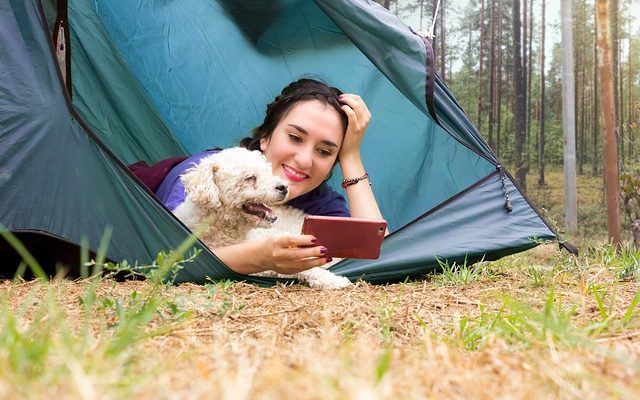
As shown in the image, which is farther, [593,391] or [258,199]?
[258,199]

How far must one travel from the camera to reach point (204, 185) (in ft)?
8.64

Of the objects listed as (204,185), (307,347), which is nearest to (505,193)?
(204,185)

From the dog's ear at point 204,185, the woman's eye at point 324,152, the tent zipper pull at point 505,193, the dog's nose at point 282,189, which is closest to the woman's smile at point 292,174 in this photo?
the woman's eye at point 324,152

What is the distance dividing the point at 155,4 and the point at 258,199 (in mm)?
1807

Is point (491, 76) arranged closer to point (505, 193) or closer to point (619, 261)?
point (505, 193)

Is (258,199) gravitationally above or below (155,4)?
below

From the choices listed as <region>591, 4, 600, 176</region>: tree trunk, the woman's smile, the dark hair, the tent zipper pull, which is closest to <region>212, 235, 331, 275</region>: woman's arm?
the woman's smile

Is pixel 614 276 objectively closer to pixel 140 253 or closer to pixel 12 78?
pixel 140 253

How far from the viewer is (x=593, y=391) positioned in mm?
927

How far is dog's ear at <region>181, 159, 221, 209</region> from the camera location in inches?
103

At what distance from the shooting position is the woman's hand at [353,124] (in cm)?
316

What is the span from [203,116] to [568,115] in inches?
130

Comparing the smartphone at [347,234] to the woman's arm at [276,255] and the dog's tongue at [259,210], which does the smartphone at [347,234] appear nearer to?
the woman's arm at [276,255]

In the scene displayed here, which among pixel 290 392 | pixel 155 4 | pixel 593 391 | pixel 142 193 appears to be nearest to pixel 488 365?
pixel 593 391
